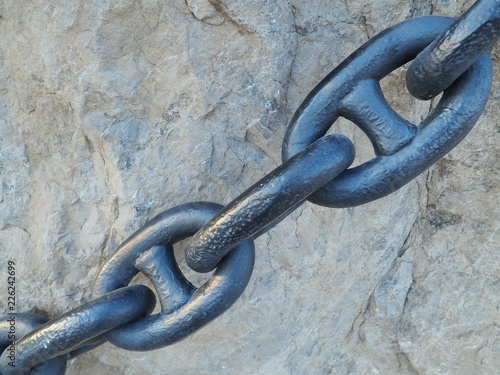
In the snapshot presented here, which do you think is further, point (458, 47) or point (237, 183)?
point (237, 183)

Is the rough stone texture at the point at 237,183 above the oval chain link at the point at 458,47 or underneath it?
underneath

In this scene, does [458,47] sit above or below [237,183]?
above

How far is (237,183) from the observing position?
84cm

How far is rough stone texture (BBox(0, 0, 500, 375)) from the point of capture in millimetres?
753

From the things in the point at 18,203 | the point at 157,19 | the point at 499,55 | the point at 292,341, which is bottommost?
the point at 18,203

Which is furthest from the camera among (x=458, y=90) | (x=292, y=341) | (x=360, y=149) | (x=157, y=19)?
(x=292, y=341)

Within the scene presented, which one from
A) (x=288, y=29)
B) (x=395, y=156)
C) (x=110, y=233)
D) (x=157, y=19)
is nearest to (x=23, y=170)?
(x=110, y=233)

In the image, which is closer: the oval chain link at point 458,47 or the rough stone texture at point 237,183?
the oval chain link at point 458,47

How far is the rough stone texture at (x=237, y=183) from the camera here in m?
0.75

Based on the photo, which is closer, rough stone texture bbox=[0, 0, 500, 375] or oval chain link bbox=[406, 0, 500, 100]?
oval chain link bbox=[406, 0, 500, 100]

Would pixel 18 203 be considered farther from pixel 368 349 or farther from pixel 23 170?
pixel 368 349

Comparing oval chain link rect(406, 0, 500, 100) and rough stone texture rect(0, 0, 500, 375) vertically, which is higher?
oval chain link rect(406, 0, 500, 100)

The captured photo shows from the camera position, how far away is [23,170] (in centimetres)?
82

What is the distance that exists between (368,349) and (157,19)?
0.74m
